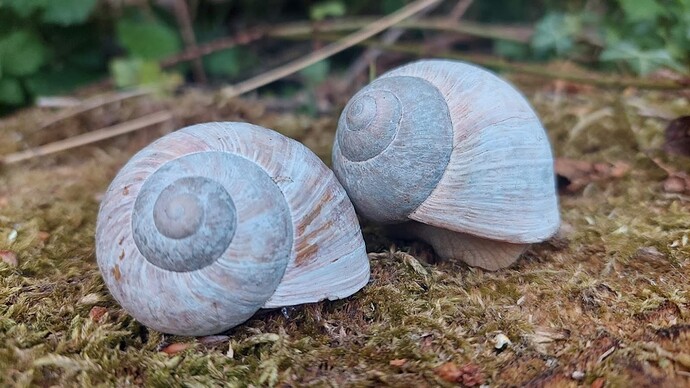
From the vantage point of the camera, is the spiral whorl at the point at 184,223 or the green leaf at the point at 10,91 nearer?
the spiral whorl at the point at 184,223

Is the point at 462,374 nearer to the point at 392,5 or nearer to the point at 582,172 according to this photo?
the point at 582,172

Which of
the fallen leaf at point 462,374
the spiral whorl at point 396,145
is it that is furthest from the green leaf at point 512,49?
the fallen leaf at point 462,374

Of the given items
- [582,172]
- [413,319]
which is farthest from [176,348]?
[582,172]

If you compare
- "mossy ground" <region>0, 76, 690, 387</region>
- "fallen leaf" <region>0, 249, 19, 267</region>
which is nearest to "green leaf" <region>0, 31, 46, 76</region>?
"mossy ground" <region>0, 76, 690, 387</region>

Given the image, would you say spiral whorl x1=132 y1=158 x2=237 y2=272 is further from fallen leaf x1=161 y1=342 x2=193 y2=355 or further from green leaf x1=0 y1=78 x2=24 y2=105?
green leaf x1=0 y1=78 x2=24 y2=105

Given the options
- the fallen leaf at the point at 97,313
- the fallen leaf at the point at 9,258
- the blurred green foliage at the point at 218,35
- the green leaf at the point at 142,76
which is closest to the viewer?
the fallen leaf at the point at 97,313

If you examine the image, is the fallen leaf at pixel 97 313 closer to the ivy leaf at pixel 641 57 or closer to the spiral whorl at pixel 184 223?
the spiral whorl at pixel 184 223

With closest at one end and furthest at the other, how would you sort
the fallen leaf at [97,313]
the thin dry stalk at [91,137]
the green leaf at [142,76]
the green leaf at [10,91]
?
1. the fallen leaf at [97,313]
2. the thin dry stalk at [91,137]
3. the green leaf at [10,91]
4. the green leaf at [142,76]
